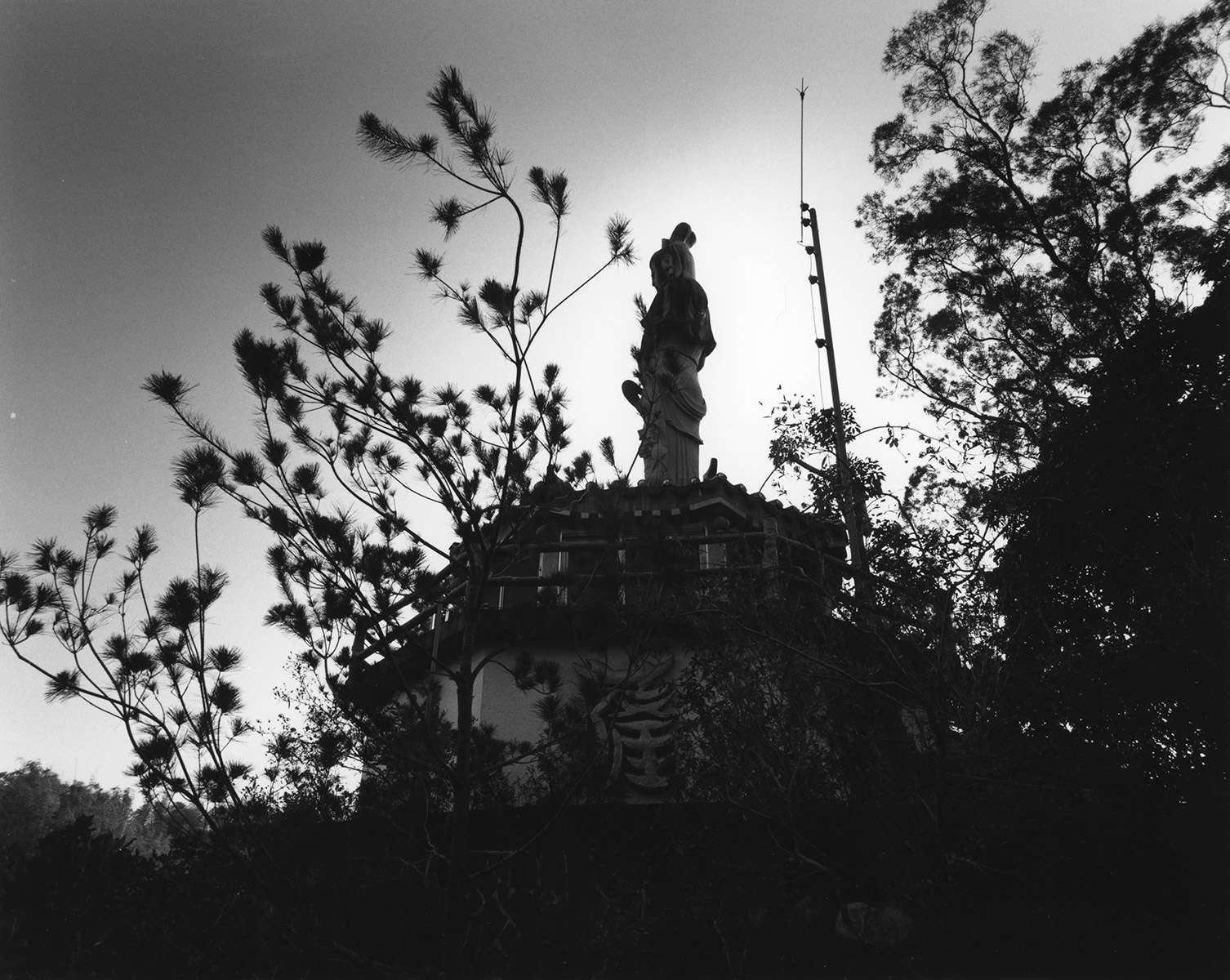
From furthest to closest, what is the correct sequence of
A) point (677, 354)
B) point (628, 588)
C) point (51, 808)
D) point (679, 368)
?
point (51, 808), point (677, 354), point (679, 368), point (628, 588)

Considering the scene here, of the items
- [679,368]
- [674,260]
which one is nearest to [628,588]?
[679,368]

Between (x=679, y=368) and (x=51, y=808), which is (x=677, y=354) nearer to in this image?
(x=679, y=368)

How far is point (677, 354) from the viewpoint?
13.1 meters

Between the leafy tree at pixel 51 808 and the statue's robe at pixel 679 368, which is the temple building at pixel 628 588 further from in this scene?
the leafy tree at pixel 51 808

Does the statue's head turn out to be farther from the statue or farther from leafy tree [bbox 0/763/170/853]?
leafy tree [bbox 0/763/170/853]

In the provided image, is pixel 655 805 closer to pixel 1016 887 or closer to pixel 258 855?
pixel 1016 887

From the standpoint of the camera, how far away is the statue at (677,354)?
1230 centimetres

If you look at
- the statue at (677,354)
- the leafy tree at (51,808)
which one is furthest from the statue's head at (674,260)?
the leafy tree at (51,808)

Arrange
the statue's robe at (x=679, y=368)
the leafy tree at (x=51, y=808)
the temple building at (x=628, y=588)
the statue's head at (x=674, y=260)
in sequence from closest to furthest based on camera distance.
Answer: the temple building at (x=628, y=588) → the statue's robe at (x=679, y=368) → the statue's head at (x=674, y=260) → the leafy tree at (x=51, y=808)

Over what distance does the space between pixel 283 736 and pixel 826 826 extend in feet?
12.8

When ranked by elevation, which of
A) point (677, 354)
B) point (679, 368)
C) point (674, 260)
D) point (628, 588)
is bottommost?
point (628, 588)

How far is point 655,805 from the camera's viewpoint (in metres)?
7.90

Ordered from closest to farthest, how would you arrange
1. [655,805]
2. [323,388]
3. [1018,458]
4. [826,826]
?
[323,388] → [826,826] → [655,805] → [1018,458]

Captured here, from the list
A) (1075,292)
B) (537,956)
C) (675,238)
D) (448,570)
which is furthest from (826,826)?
(675,238)
